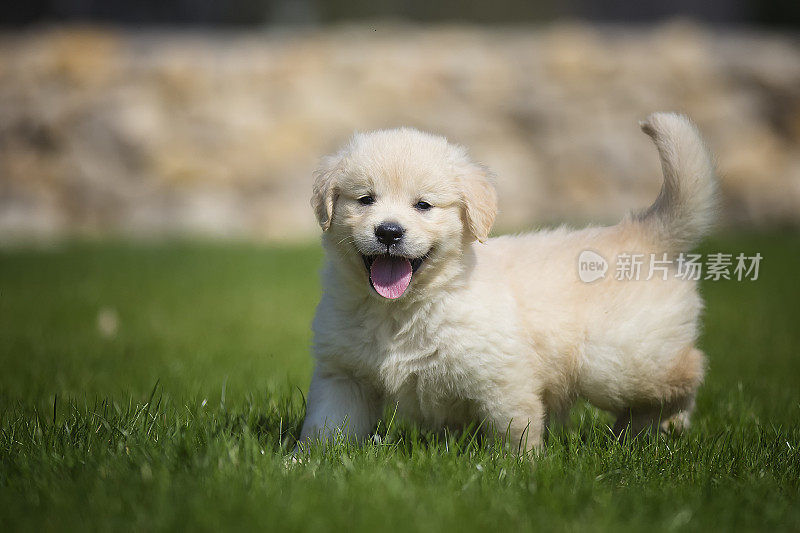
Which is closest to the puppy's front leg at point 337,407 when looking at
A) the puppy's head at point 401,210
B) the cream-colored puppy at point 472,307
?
the cream-colored puppy at point 472,307

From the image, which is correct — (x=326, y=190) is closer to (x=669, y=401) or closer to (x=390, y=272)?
(x=390, y=272)

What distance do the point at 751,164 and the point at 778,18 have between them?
300 cm

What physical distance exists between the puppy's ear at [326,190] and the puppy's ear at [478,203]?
1.34 feet

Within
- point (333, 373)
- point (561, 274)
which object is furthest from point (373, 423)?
point (561, 274)

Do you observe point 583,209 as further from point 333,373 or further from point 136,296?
point 333,373

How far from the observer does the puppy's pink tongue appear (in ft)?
7.47

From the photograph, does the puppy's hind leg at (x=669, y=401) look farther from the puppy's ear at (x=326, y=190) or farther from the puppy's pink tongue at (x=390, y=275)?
the puppy's ear at (x=326, y=190)

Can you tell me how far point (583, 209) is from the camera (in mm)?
9070

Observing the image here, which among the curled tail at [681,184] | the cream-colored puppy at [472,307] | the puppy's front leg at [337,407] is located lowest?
the puppy's front leg at [337,407]

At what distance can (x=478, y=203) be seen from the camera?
2.39 m

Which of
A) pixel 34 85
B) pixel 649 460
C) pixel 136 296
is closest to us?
pixel 649 460

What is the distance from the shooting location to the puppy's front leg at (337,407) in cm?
232

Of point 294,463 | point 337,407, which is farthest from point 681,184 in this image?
point 294,463

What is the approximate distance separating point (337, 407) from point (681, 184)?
138 centimetres
